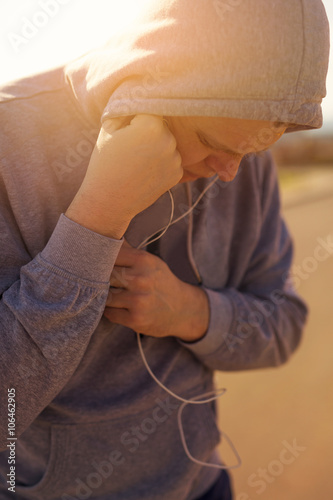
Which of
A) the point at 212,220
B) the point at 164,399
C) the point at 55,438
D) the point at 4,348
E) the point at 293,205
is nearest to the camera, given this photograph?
the point at 4,348

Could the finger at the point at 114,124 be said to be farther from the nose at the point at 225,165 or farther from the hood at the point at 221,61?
the nose at the point at 225,165

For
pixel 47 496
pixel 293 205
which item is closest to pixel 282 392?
pixel 47 496

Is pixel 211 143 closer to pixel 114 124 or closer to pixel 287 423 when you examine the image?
pixel 114 124

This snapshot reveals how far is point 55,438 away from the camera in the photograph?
1079mm

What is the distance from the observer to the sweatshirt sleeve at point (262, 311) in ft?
4.10

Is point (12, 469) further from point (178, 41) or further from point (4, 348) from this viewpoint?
point (178, 41)

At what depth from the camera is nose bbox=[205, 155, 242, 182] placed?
3.28 ft

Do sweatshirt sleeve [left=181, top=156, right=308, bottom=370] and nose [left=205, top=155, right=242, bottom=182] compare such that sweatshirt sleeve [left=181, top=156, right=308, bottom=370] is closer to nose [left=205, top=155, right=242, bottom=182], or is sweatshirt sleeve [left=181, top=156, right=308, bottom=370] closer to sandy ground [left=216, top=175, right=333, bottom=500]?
nose [left=205, top=155, right=242, bottom=182]

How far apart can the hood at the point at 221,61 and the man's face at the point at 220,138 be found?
A: 4 centimetres

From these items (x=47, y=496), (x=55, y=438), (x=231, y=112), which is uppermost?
(x=231, y=112)

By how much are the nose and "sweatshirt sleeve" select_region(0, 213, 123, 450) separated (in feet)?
1.08

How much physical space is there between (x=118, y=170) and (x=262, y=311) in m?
0.73

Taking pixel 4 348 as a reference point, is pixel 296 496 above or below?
below

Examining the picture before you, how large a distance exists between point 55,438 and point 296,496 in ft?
6.11
